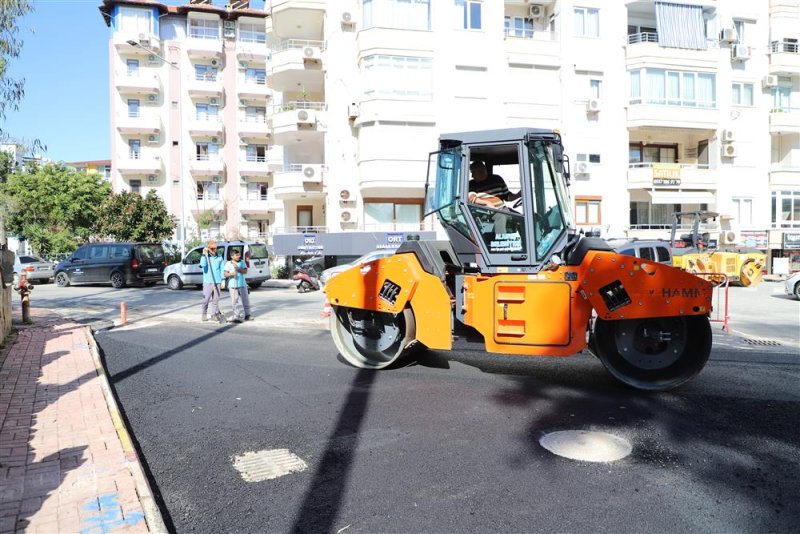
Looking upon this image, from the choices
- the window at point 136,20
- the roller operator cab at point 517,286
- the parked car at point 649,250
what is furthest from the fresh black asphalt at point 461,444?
the window at point 136,20

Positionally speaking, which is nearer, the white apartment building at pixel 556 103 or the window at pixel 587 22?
the white apartment building at pixel 556 103

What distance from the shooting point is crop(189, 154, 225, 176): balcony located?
43031 millimetres

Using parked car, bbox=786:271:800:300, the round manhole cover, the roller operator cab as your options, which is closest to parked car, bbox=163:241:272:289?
the roller operator cab

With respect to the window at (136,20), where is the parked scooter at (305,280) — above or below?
below

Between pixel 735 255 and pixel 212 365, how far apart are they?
2204 cm

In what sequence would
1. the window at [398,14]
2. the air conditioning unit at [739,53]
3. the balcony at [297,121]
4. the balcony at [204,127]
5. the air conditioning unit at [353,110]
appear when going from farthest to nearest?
the balcony at [204,127] < the air conditioning unit at [739,53] < the balcony at [297,121] < the air conditioning unit at [353,110] < the window at [398,14]

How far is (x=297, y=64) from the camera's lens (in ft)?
97.1

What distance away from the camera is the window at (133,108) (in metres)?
43.7

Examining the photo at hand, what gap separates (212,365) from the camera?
312 inches

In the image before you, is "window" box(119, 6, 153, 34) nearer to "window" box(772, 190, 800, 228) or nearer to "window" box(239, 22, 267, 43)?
"window" box(239, 22, 267, 43)

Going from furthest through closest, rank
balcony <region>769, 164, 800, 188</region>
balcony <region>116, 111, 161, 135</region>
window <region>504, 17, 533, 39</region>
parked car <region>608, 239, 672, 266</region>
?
balcony <region>116, 111, 161, 135</region> → balcony <region>769, 164, 800, 188</region> → window <region>504, 17, 533, 39</region> → parked car <region>608, 239, 672, 266</region>

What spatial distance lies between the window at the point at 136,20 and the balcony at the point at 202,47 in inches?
143

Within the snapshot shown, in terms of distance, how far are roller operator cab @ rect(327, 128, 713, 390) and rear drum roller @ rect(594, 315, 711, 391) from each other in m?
0.01

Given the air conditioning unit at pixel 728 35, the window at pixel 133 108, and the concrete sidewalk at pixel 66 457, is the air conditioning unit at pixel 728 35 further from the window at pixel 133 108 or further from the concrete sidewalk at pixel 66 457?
the window at pixel 133 108
